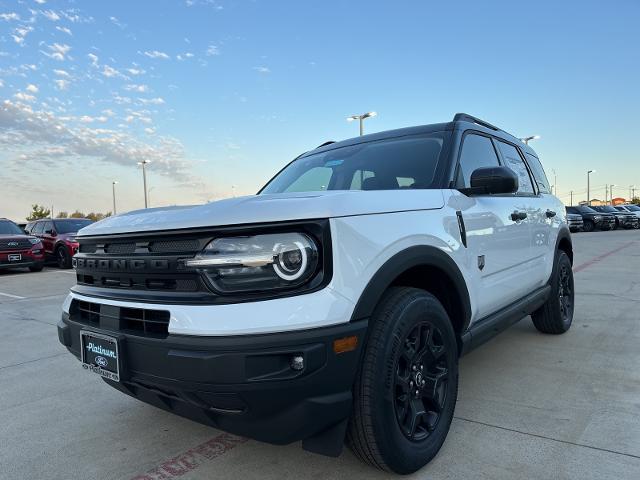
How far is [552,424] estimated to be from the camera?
109 inches

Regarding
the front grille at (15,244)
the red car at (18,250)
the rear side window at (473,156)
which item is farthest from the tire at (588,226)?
the rear side window at (473,156)

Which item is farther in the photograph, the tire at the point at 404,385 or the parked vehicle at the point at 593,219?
the parked vehicle at the point at 593,219

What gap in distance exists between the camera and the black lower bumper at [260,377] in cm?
176

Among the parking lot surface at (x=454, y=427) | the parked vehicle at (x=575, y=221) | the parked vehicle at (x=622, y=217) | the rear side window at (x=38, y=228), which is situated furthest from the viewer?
the parked vehicle at (x=622, y=217)

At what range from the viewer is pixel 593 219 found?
29750mm

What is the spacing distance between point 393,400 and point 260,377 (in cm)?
67

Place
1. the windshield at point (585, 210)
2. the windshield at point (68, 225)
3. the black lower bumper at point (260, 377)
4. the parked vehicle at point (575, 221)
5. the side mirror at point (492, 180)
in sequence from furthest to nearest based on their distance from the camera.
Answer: the windshield at point (585, 210) → the parked vehicle at point (575, 221) → the windshield at point (68, 225) → the side mirror at point (492, 180) → the black lower bumper at point (260, 377)

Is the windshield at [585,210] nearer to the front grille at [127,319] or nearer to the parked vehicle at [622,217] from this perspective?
the parked vehicle at [622,217]

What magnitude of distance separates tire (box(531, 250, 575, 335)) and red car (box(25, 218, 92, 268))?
13108mm

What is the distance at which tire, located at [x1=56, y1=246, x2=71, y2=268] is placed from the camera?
14.2 m

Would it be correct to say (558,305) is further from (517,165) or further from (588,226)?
(588,226)


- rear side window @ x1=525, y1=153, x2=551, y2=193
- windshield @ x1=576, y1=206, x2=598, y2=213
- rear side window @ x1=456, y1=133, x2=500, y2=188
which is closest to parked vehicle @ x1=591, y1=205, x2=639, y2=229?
windshield @ x1=576, y1=206, x2=598, y2=213

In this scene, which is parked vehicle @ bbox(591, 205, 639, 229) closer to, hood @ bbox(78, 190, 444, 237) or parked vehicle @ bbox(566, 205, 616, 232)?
parked vehicle @ bbox(566, 205, 616, 232)

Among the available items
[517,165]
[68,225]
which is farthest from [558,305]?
[68,225]
